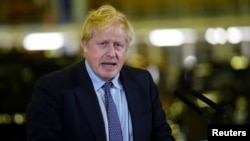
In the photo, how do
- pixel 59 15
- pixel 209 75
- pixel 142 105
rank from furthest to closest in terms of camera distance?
pixel 59 15 → pixel 209 75 → pixel 142 105

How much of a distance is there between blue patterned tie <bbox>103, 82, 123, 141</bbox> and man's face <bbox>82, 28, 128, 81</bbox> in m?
0.08

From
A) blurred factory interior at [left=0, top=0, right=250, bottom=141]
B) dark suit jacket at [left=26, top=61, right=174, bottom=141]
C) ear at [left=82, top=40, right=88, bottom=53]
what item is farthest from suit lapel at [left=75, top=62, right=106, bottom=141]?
blurred factory interior at [left=0, top=0, right=250, bottom=141]

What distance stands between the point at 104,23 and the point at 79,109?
323mm

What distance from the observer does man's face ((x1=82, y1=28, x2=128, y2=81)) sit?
2.31 meters

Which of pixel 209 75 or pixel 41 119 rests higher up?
pixel 41 119

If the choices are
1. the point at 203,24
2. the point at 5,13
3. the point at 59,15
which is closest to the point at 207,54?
the point at 203,24

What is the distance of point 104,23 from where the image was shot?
7.59 ft

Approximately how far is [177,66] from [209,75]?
172 cm

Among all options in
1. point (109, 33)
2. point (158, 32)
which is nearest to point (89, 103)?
point (109, 33)

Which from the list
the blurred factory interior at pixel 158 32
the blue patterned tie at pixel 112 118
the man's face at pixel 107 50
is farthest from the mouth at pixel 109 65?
the blurred factory interior at pixel 158 32

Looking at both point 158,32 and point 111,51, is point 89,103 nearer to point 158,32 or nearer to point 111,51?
point 111,51

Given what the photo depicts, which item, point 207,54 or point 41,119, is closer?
point 41,119

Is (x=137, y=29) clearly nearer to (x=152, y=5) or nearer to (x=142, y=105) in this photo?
(x=152, y=5)

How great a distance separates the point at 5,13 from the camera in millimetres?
9836
